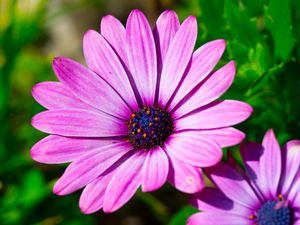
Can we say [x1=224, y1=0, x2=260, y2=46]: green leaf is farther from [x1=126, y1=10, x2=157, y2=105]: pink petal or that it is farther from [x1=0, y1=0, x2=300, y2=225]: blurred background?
[x1=126, y1=10, x2=157, y2=105]: pink petal

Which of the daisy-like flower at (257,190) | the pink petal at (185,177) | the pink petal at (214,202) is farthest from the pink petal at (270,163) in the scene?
the pink petal at (185,177)

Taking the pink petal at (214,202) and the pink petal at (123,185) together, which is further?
the pink petal at (214,202)

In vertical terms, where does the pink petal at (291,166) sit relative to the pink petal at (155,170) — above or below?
below

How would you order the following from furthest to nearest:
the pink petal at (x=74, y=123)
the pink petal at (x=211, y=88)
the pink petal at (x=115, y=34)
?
the pink petal at (x=115, y=34) → the pink petal at (x=74, y=123) → the pink petal at (x=211, y=88)

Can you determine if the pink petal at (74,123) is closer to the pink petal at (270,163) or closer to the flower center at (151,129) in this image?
the flower center at (151,129)

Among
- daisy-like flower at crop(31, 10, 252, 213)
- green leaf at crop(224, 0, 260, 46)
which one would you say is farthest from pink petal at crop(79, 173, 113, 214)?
green leaf at crop(224, 0, 260, 46)

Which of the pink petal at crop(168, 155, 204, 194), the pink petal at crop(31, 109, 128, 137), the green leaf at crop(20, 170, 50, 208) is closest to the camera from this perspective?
the pink petal at crop(168, 155, 204, 194)

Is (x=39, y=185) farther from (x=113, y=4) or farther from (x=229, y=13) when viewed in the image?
(x=113, y=4)
